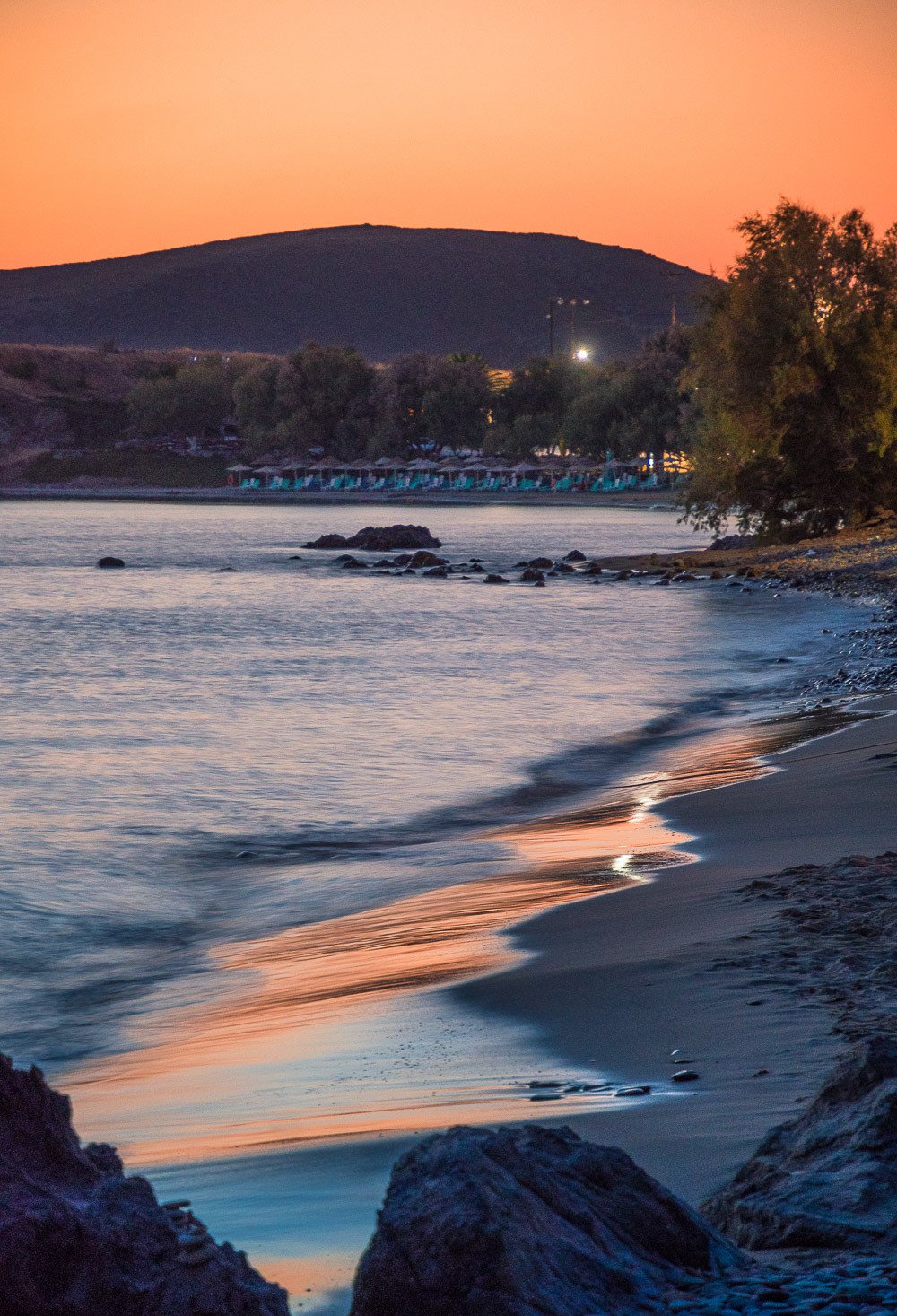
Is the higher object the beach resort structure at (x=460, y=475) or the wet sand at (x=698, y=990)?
the beach resort structure at (x=460, y=475)

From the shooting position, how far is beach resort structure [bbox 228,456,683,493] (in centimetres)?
12812

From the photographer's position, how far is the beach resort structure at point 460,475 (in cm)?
12812

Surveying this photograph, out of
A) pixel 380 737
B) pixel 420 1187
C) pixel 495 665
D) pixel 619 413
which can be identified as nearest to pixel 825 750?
pixel 380 737

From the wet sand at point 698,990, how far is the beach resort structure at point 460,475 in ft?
357

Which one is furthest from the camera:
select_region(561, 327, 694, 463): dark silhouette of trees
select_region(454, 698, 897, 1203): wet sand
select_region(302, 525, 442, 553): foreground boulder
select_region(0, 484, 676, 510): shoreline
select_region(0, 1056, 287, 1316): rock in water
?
select_region(0, 484, 676, 510): shoreline

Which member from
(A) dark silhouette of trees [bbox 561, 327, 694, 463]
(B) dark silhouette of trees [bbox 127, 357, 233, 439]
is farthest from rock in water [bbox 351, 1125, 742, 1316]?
(B) dark silhouette of trees [bbox 127, 357, 233, 439]

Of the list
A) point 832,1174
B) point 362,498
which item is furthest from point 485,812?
point 362,498

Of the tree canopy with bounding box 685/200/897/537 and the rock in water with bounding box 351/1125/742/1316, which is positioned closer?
the rock in water with bounding box 351/1125/742/1316

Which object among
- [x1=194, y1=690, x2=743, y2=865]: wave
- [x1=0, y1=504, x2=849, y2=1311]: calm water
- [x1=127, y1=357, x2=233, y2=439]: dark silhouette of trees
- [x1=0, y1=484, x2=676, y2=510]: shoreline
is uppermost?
[x1=127, y1=357, x2=233, y2=439]: dark silhouette of trees

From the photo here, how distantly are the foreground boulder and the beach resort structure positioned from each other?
179 feet

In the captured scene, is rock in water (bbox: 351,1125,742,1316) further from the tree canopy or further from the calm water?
the tree canopy

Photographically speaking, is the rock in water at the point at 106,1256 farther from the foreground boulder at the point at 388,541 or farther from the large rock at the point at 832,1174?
the foreground boulder at the point at 388,541

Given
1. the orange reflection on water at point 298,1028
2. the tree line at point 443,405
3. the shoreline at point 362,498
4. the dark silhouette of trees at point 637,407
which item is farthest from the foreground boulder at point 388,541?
the tree line at point 443,405

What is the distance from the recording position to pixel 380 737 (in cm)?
1770
